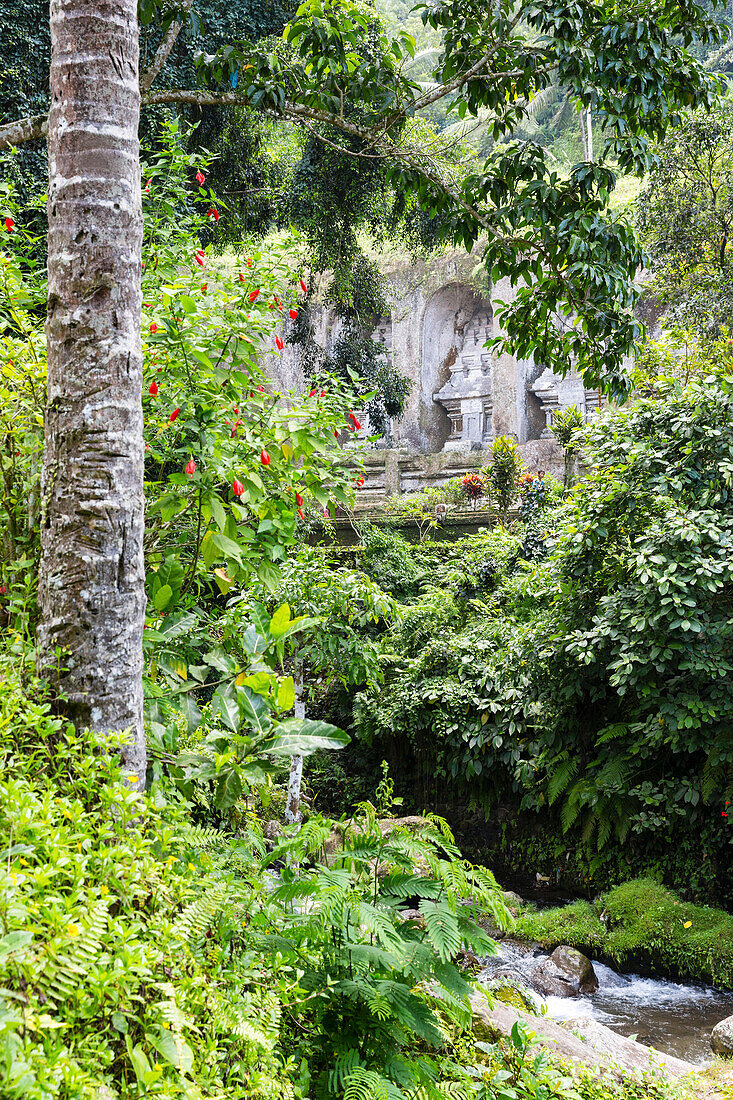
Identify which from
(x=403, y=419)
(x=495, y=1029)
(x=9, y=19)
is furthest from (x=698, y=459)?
(x=403, y=419)

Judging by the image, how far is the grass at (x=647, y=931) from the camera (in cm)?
534

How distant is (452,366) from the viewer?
20141mm

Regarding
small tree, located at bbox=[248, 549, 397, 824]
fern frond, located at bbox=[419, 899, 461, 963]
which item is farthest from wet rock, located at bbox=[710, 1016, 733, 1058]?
fern frond, located at bbox=[419, 899, 461, 963]

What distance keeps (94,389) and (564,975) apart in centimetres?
557

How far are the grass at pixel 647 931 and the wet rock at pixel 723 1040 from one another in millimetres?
1202

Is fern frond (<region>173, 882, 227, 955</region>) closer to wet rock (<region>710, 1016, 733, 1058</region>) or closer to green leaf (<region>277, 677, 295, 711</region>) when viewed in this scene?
green leaf (<region>277, 677, 295, 711</region>)

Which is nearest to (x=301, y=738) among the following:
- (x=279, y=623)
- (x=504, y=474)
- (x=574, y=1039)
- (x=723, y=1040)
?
(x=279, y=623)

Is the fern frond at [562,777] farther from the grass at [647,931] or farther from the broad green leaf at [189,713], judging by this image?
the broad green leaf at [189,713]

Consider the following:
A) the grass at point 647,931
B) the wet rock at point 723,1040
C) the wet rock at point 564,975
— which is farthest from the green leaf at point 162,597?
the grass at point 647,931

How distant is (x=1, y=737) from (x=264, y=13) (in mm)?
9943

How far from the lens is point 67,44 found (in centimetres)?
179

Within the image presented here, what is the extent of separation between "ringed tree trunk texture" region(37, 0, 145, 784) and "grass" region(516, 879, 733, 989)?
5342mm

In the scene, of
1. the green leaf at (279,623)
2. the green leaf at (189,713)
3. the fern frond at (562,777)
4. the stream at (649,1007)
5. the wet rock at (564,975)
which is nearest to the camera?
the green leaf at (279,623)

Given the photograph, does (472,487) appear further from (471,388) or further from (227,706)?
(227,706)
